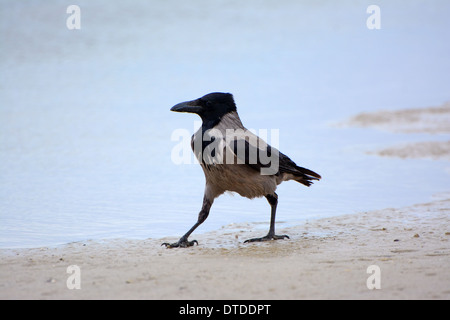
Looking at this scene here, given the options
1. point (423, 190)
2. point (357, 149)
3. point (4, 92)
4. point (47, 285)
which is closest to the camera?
point (47, 285)

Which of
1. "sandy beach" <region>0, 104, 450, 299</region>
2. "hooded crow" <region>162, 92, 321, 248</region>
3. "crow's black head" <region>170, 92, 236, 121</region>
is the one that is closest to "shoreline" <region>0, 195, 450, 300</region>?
"sandy beach" <region>0, 104, 450, 299</region>

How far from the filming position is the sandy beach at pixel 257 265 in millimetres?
4355

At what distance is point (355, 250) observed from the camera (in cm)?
574

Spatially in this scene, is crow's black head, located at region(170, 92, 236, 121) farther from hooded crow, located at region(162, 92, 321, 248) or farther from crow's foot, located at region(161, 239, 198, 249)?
crow's foot, located at region(161, 239, 198, 249)

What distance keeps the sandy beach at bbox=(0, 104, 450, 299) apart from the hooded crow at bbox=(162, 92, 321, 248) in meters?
0.46

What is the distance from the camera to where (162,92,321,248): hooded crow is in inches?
247

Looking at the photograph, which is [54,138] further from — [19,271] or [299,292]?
[299,292]

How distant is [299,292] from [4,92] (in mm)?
11970

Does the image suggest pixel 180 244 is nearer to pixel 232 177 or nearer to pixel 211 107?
pixel 232 177

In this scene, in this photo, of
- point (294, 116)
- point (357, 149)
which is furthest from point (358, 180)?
point (294, 116)

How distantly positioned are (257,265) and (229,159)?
1.40 meters

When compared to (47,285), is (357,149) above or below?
above

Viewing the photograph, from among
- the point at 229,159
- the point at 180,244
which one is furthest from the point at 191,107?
the point at 180,244
